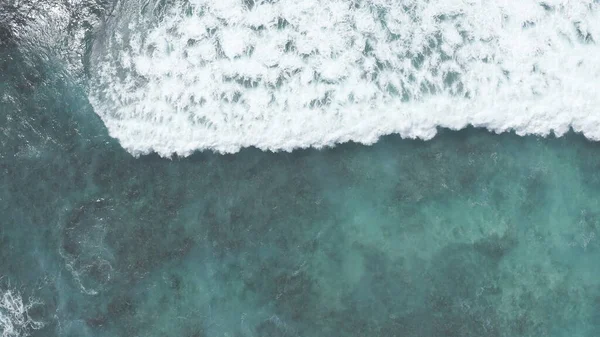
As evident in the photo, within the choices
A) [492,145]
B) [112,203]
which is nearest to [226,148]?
[112,203]

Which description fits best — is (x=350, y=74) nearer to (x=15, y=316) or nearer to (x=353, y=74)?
(x=353, y=74)

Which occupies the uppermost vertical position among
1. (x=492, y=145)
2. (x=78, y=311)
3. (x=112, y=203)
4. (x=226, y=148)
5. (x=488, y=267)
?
(x=492, y=145)

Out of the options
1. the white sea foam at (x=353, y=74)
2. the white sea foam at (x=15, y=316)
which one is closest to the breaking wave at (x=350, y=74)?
the white sea foam at (x=353, y=74)

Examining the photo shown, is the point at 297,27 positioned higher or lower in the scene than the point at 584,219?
higher

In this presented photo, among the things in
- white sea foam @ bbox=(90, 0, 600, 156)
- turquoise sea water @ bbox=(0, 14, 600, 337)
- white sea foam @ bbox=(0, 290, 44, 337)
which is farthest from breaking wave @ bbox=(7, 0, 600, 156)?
white sea foam @ bbox=(0, 290, 44, 337)

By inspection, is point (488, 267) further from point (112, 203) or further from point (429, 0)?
point (112, 203)

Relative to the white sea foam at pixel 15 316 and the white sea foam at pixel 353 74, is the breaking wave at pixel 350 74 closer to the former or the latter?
the white sea foam at pixel 353 74

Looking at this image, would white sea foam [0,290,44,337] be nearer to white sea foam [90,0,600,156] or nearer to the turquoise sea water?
the turquoise sea water

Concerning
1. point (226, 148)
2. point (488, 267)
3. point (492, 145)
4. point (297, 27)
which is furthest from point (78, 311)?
point (492, 145)
